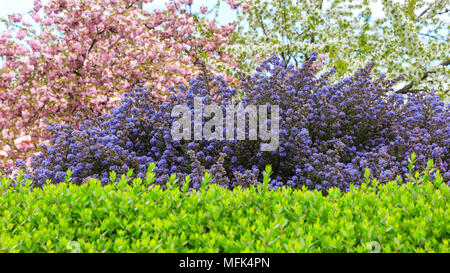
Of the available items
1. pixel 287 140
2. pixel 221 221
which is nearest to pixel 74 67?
pixel 287 140

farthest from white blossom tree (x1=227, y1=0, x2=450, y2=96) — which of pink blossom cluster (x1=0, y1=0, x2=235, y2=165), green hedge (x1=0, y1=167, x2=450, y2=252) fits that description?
green hedge (x1=0, y1=167, x2=450, y2=252)

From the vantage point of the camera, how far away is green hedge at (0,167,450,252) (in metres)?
2.56

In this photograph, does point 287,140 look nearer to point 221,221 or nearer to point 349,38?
point 221,221

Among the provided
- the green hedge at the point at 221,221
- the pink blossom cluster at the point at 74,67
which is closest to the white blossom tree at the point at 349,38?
the pink blossom cluster at the point at 74,67

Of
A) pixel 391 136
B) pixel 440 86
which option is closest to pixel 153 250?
pixel 391 136

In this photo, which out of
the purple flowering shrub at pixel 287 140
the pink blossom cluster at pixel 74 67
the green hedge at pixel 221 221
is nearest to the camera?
the green hedge at pixel 221 221

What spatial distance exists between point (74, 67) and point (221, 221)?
8234 mm

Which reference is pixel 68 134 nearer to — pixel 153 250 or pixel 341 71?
pixel 153 250

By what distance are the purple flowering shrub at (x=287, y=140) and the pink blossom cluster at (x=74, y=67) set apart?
3.06 metres

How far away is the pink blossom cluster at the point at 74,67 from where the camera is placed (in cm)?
955

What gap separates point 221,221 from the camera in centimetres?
297

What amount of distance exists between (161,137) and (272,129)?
1.48 metres

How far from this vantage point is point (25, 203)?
341cm

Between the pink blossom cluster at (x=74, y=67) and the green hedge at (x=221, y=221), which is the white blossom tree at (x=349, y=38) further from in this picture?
the green hedge at (x=221, y=221)
